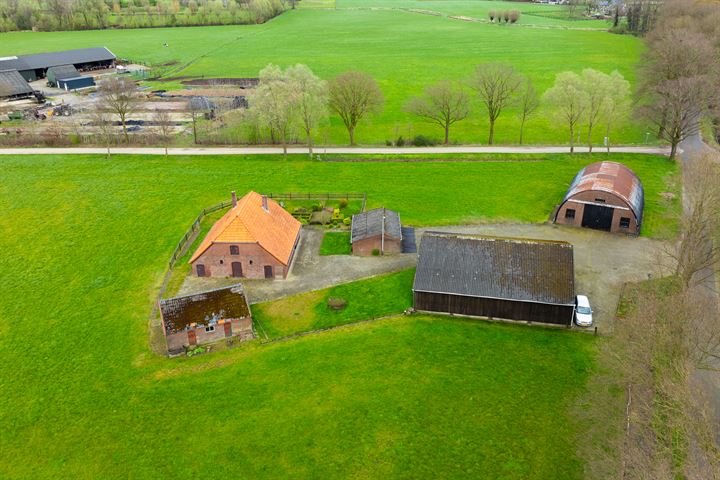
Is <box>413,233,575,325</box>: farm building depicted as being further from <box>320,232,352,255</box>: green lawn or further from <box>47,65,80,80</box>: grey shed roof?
<box>47,65,80,80</box>: grey shed roof

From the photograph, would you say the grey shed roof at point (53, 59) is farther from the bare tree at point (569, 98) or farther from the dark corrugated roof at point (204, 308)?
the bare tree at point (569, 98)

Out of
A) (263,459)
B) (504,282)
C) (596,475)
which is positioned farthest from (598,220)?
(263,459)

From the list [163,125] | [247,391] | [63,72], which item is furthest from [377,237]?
[63,72]

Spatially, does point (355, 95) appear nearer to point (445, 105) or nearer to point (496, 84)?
point (445, 105)

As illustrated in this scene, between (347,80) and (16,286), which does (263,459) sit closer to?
(16,286)

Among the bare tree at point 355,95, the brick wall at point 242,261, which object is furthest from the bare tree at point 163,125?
the brick wall at point 242,261

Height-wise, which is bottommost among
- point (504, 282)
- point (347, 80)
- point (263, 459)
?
point (263, 459)
